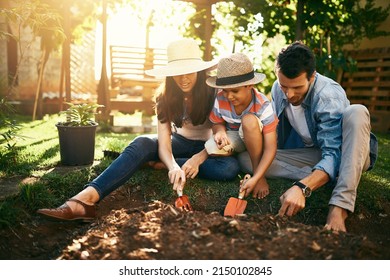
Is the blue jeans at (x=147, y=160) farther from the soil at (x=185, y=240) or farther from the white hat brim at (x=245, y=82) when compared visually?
the white hat brim at (x=245, y=82)

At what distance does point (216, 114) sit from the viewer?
319cm

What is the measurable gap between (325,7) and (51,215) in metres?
4.46

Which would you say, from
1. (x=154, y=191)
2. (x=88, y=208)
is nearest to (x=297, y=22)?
(x=154, y=191)

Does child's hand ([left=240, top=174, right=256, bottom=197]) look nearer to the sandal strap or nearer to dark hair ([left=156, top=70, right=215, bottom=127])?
dark hair ([left=156, top=70, right=215, bottom=127])

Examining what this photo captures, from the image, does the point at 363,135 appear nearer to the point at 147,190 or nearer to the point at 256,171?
the point at 256,171

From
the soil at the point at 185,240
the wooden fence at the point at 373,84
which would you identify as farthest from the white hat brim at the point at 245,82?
the wooden fence at the point at 373,84

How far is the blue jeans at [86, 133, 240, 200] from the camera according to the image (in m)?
2.88

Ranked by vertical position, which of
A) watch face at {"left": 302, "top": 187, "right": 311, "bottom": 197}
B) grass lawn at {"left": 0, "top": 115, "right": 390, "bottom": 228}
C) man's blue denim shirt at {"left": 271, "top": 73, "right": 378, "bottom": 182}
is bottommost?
grass lawn at {"left": 0, "top": 115, "right": 390, "bottom": 228}

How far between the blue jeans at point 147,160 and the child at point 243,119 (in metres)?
0.12

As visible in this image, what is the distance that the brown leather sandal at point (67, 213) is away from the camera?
2650 millimetres

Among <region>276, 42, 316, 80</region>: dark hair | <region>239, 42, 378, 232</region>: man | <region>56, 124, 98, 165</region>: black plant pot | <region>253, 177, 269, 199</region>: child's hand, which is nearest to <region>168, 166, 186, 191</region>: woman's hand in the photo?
<region>253, 177, 269, 199</region>: child's hand

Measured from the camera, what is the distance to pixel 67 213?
2688 mm

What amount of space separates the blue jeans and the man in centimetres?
19

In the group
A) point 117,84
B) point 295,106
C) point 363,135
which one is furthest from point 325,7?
point 117,84
